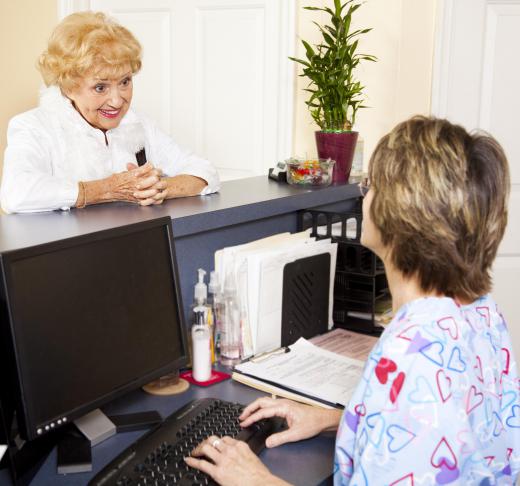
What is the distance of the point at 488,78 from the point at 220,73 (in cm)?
126

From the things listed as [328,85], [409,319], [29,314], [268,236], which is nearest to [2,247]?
[29,314]

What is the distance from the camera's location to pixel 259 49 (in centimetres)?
309

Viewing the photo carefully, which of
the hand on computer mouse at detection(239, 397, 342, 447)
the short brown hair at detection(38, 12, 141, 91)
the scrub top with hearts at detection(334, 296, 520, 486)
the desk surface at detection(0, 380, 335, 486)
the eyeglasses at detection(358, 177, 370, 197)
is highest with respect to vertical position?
the short brown hair at detection(38, 12, 141, 91)

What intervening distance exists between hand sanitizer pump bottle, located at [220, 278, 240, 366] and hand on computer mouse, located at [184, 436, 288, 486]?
1.53 feet

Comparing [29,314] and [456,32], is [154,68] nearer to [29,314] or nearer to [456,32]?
[456,32]

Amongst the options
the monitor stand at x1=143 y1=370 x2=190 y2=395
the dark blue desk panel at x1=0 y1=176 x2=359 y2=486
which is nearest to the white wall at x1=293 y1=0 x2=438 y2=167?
the dark blue desk panel at x1=0 y1=176 x2=359 y2=486

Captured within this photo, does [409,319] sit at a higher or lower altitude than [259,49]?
lower

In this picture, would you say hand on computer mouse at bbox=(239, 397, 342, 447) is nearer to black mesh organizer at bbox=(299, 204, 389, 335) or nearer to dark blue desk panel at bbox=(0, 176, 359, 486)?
dark blue desk panel at bbox=(0, 176, 359, 486)

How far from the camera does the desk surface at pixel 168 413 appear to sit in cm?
112

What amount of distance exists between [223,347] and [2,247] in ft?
2.06

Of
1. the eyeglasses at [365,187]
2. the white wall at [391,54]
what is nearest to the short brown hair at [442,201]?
the eyeglasses at [365,187]

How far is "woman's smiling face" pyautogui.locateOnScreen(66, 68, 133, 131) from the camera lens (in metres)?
2.07

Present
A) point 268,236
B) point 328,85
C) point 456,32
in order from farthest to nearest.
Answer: point 456,32 → point 328,85 → point 268,236

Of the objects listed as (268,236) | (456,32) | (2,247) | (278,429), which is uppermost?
(456,32)
